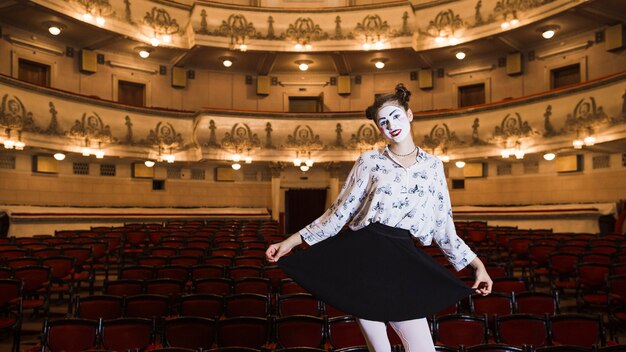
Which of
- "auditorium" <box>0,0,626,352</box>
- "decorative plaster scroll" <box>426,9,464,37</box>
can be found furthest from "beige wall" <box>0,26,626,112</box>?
"decorative plaster scroll" <box>426,9,464,37</box>

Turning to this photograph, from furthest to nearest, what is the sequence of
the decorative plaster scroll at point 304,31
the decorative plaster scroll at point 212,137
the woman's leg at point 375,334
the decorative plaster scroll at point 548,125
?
the decorative plaster scroll at point 304,31 → the decorative plaster scroll at point 212,137 → the decorative plaster scroll at point 548,125 → the woman's leg at point 375,334

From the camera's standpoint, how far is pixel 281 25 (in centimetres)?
2083

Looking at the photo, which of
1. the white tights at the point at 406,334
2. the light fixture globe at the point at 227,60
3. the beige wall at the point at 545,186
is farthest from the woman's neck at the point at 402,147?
the light fixture globe at the point at 227,60

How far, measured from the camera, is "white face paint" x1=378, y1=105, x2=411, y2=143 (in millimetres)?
2354

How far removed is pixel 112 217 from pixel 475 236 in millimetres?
12494

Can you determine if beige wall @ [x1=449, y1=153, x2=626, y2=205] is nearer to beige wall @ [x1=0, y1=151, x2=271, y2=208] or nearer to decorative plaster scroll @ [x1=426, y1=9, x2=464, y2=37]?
decorative plaster scroll @ [x1=426, y1=9, x2=464, y2=37]

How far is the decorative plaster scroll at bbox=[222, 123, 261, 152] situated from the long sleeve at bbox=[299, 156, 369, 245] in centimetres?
1662

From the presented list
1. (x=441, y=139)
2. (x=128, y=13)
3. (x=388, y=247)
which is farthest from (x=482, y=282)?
(x=128, y=13)

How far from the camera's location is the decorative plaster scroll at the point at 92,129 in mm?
15906

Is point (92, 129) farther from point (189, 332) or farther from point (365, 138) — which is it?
point (189, 332)

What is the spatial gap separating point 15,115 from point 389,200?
1490cm

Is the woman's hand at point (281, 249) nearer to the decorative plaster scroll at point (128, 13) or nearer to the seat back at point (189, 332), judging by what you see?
the seat back at point (189, 332)

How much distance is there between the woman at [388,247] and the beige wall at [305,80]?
17.9 meters

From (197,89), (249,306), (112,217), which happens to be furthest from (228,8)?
(249,306)
